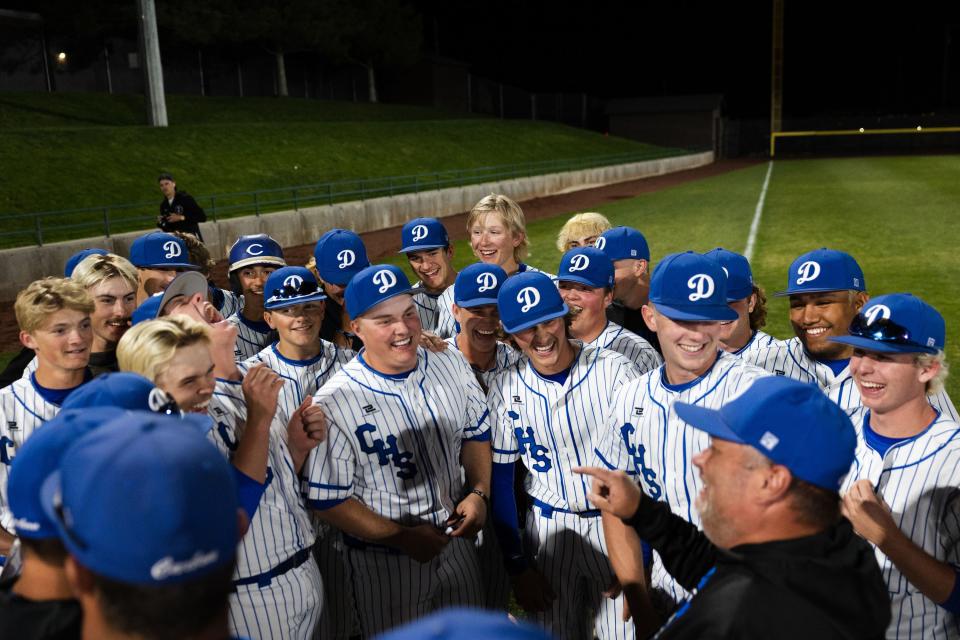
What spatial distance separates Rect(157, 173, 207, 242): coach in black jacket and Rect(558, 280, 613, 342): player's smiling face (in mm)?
11233

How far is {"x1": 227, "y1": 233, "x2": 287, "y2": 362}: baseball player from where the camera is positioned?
208 inches

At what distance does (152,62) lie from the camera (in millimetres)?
25109

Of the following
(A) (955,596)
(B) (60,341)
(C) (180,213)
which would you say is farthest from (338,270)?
(C) (180,213)

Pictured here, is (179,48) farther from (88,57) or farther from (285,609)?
(285,609)

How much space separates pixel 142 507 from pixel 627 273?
4598 millimetres

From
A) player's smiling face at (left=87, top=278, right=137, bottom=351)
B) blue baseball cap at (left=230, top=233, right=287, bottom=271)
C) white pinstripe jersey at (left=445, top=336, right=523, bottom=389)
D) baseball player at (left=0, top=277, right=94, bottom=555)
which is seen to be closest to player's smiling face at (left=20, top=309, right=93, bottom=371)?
baseball player at (left=0, top=277, right=94, bottom=555)

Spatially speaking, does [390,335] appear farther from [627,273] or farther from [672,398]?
[627,273]

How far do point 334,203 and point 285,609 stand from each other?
2092cm

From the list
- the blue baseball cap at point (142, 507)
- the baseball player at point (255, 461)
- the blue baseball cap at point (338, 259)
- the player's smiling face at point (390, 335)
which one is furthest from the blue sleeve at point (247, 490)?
the blue baseball cap at point (338, 259)

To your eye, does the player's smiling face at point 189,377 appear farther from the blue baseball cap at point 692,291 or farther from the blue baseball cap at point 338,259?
the blue baseball cap at point 338,259

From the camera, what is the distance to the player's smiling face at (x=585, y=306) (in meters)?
4.54

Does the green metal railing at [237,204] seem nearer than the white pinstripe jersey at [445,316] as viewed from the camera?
No

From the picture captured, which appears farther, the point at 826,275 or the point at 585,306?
the point at 585,306

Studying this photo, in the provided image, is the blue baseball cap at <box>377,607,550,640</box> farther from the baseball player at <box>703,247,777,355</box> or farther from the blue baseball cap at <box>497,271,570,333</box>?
the baseball player at <box>703,247,777,355</box>
